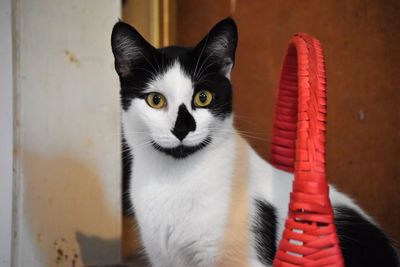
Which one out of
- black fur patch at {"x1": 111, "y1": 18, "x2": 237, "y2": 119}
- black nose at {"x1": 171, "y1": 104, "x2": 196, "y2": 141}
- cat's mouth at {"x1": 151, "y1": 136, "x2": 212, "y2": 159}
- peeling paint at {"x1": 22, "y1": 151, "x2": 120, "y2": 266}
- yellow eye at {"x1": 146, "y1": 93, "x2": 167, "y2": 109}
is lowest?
peeling paint at {"x1": 22, "y1": 151, "x2": 120, "y2": 266}

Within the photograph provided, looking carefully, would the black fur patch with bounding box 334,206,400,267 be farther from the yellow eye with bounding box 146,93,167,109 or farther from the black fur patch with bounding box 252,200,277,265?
the yellow eye with bounding box 146,93,167,109

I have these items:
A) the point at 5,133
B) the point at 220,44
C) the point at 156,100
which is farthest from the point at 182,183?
the point at 5,133

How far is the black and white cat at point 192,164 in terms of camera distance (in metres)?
0.66

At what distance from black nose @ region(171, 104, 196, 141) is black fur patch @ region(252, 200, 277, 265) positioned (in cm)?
20

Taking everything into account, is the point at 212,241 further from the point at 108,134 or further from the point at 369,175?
the point at 369,175

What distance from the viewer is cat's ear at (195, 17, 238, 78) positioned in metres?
0.70

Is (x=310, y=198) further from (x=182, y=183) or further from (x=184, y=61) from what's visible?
(x=184, y=61)

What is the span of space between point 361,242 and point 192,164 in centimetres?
39

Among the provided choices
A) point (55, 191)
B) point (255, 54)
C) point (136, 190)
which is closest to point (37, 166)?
point (55, 191)

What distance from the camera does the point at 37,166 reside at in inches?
39.8

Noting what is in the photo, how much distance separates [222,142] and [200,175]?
87mm

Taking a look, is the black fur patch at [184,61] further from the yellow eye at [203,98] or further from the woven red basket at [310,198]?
the woven red basket at [310,198]

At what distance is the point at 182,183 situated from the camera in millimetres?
702

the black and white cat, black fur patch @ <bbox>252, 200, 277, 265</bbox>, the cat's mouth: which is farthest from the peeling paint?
black fur patch @ <bbox>252, 200, 277, 265</bbox>
